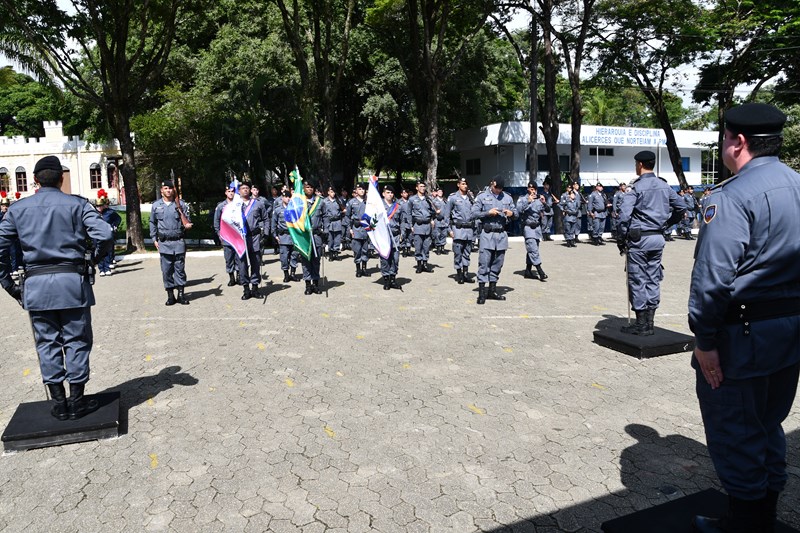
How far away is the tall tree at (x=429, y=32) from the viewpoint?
75.3 ft

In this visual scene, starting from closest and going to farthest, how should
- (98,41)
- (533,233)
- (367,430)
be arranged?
(367,430) < (533,233) < (98,41)

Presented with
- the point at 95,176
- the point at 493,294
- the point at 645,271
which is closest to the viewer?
the point at 645,271

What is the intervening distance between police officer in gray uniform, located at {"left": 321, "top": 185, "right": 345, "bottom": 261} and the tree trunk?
665cm

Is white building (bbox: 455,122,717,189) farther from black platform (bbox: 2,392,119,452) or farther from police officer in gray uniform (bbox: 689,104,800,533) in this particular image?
police officer in gray uniform (bbox: 689,104,800,533)

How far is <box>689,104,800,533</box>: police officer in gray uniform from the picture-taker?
2906 millimetres

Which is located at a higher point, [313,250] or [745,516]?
[313,250]

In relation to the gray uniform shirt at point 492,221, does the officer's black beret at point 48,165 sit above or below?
above

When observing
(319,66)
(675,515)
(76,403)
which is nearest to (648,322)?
(675,515)

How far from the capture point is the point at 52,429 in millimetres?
4793

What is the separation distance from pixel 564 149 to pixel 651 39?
11072 mm

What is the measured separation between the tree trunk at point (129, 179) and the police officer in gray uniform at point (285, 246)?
25.9 feet

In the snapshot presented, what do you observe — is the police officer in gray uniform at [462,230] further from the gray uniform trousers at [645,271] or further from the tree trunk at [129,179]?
the tree trunk at [129,179]

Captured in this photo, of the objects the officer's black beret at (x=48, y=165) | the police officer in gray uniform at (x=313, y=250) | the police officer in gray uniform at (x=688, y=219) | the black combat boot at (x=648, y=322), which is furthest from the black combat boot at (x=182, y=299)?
the police officer in gray uniform at (x=688, y=219)

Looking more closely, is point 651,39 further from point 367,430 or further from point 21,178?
point 21,178
